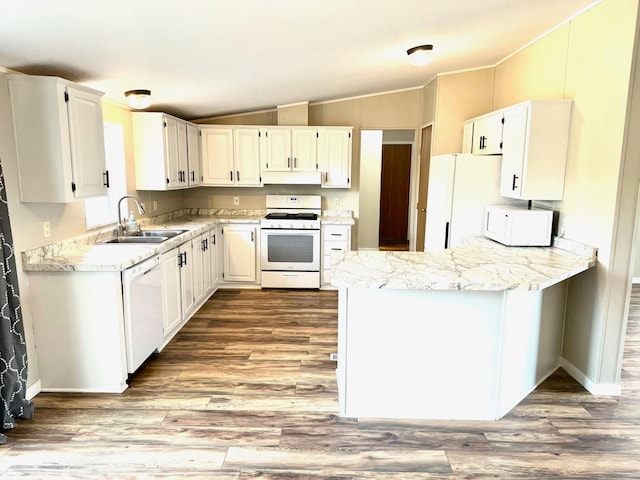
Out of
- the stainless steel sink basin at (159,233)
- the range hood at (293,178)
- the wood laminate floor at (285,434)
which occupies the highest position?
the range hood at (293,178)

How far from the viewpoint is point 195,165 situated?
204 inches

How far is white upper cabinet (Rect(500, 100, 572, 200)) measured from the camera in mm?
3066

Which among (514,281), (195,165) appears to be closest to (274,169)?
(195,165)

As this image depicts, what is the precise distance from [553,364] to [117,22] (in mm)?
3629

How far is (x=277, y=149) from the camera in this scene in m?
5.30

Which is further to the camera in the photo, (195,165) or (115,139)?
(195,165)

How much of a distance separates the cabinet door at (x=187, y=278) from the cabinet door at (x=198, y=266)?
0.22 feet

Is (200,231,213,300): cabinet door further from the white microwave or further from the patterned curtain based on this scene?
the white microwave

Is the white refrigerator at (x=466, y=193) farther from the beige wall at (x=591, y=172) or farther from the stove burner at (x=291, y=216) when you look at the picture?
the stove burner at (x=291, y=216)

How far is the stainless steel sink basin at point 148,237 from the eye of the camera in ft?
11.8

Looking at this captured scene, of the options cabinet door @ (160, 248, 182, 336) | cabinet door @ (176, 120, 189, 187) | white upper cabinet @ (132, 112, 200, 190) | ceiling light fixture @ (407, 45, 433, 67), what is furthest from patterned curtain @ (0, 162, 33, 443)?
ceiling light fixture @ (407, 45, 433, 67)

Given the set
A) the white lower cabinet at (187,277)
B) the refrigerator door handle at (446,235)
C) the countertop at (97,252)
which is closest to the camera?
the countertop at (97,252)

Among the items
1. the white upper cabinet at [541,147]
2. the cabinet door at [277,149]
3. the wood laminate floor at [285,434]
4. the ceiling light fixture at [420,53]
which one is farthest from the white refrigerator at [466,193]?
the cabinet door at [277,149]

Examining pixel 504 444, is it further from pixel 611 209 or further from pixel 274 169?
pixel 274 169
